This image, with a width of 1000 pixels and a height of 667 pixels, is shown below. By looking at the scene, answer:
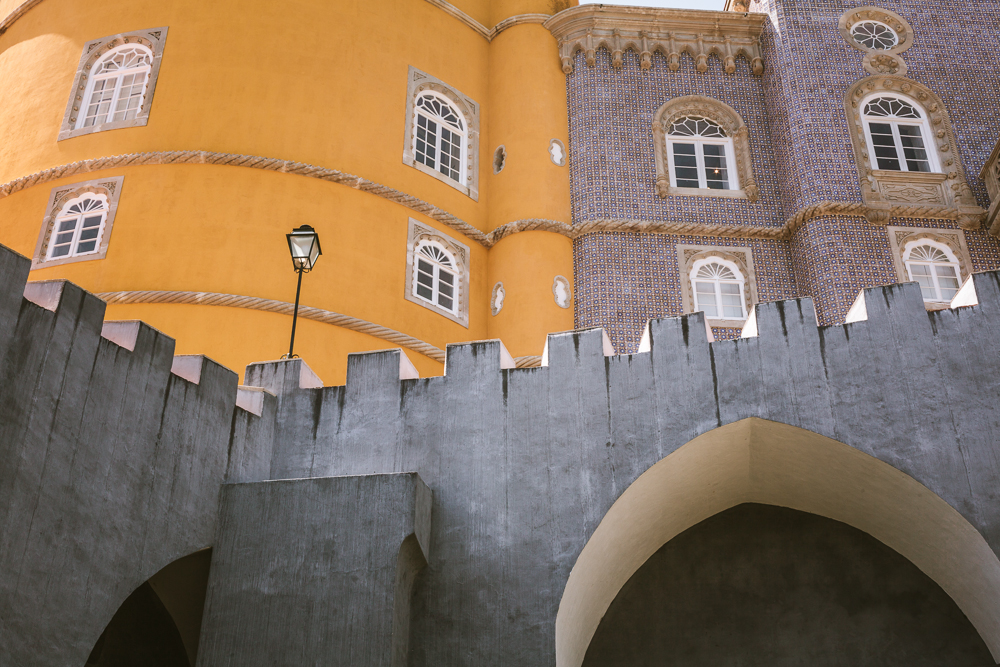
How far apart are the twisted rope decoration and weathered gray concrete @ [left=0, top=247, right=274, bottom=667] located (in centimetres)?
671

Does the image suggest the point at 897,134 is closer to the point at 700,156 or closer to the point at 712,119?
the point at 712,119

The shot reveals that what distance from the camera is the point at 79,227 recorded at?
51.5 ft

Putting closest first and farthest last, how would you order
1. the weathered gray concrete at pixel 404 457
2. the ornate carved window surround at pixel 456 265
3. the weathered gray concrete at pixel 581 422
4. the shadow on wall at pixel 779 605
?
the weathered gray concrete at pixel 404 457 < the weathered gray concrete at pixel 581 422 < the shadow on wall at pixel 779 605 < the ornate carved window surround at pixel 456 265

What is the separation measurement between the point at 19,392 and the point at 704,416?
17.2 feet

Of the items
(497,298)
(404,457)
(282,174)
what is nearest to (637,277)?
(497,298)

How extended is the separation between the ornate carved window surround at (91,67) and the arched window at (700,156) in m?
8.93

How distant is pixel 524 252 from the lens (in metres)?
17.2

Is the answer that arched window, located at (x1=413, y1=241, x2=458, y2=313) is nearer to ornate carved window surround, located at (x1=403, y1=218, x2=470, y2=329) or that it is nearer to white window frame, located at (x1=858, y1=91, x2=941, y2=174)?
ornate carved window surround, located at (x1=403, y1=218, x2=470, y2=329)

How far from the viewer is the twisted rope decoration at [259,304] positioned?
14641 mm

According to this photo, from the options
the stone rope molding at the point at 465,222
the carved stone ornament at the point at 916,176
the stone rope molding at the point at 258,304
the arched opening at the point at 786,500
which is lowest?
the arched opening at the point at 786,500

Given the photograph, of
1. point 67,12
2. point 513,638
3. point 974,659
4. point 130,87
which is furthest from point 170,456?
point 67,12

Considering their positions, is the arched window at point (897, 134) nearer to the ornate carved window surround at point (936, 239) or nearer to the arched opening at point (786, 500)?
the ornate carved window surround at point (936, 239)

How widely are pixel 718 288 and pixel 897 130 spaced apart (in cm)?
444

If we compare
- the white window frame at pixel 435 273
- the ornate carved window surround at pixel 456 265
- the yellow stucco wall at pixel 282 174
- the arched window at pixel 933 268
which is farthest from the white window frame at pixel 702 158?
the white window frame at pixel 435 273
